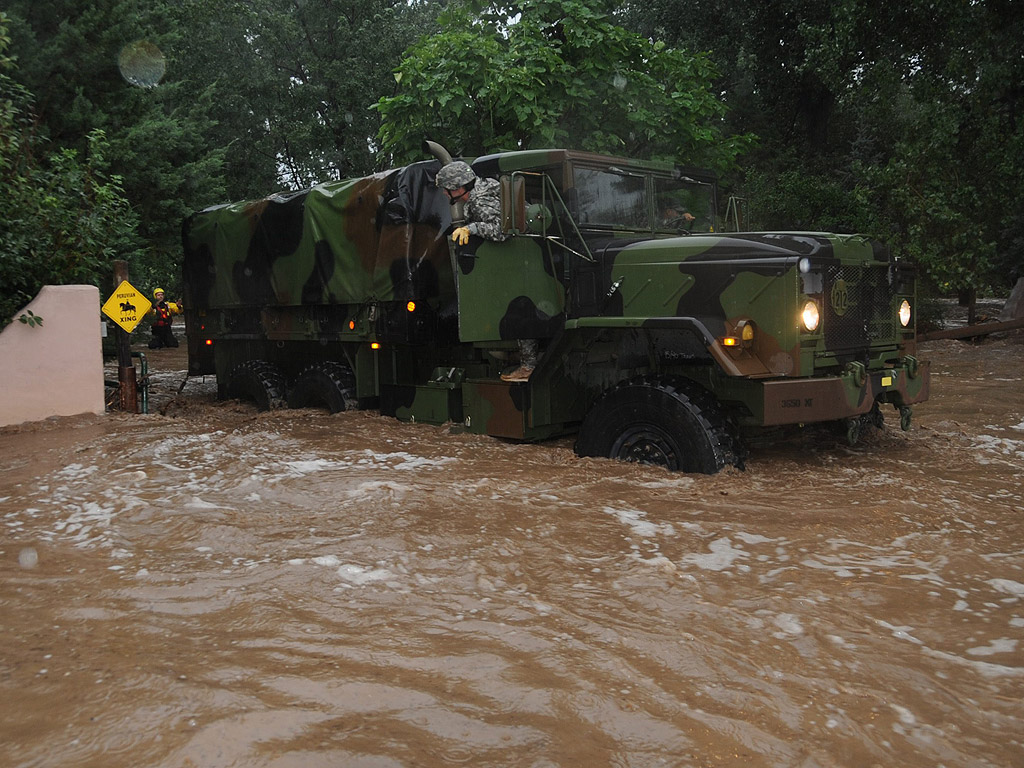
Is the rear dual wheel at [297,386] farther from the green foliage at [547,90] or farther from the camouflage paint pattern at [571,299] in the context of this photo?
the green foliage at [547,90]

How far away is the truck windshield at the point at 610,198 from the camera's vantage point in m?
6.99

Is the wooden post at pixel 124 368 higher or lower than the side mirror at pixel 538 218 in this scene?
lower

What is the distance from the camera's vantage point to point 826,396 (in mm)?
5879

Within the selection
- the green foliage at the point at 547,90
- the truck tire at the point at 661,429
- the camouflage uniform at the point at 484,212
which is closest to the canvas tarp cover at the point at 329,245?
the camouflage uniform at the point at 484,212

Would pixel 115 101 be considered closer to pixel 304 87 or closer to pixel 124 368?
pixel 124 368

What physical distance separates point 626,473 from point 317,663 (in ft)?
10.5

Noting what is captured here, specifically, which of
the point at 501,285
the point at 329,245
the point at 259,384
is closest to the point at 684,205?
the point at 501,285

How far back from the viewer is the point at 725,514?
5223 millimetres

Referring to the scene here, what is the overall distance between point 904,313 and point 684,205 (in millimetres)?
1945

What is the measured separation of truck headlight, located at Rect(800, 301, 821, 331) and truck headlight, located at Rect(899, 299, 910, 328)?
1.23 m

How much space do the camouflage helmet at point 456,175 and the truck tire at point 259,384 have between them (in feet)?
13.3

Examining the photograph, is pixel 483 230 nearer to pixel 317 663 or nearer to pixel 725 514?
pixel 725 514

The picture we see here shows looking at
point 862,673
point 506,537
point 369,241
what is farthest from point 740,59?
point 862,673

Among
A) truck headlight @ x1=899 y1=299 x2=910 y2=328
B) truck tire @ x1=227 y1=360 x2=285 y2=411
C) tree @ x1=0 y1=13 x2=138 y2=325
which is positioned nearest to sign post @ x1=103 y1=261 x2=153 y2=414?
tree @ x1=0 y1=13 x2=138 y2=325
